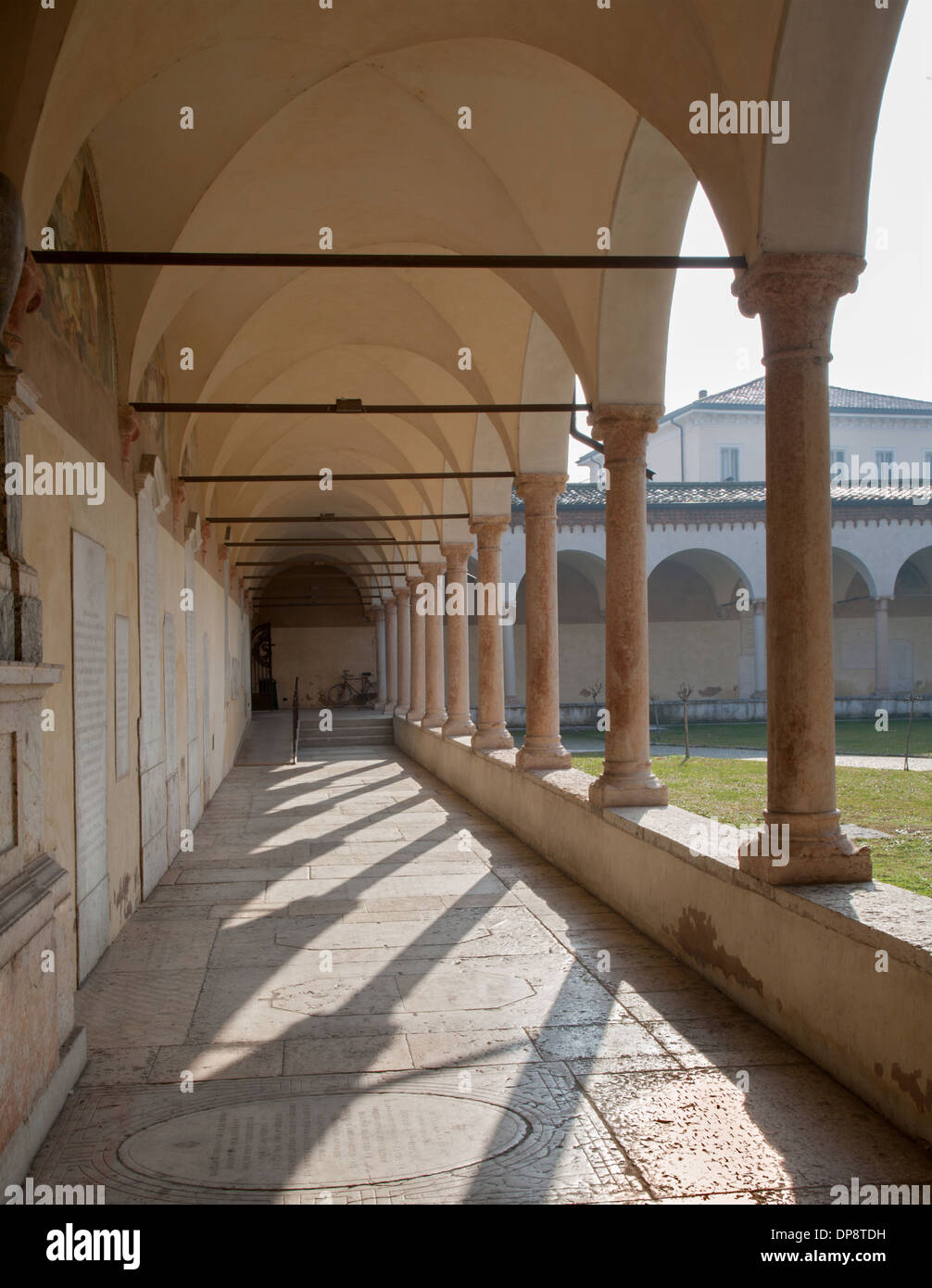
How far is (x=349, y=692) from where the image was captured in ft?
115

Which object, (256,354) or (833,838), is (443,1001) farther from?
(256,354)

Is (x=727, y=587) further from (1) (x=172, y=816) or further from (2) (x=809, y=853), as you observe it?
(2) (x=809, y=853)

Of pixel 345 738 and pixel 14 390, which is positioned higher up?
pixel 14 390

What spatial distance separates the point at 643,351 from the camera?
24.9 ft

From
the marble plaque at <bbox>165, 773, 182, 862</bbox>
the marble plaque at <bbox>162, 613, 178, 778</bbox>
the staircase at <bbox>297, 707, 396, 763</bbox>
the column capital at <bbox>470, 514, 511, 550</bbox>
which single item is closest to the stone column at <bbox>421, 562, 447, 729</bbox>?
the staircase at <bbox>297, 707, 396, 763</bbox>

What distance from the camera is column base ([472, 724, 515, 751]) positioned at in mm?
12578

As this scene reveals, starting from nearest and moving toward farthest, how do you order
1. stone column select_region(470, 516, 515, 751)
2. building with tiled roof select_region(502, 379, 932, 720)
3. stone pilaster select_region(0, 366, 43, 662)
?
stone pilaster select_region(0, 366, 43, 662)
stone column select_region(470, 516, 515, 751)
building with tiled roof select_region(502, 379, 932, 720)

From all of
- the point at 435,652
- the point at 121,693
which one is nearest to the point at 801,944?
the point at 121,693

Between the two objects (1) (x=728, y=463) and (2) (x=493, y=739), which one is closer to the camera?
(2) (x=493, y=739)

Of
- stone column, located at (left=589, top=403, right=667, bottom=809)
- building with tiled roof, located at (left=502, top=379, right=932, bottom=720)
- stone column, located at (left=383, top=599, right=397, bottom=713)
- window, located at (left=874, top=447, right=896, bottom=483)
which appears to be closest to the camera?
stone column, located at (left=589, top=403, right=667, bottom=809)

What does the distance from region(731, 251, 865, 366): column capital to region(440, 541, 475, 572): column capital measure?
11353 millimetres

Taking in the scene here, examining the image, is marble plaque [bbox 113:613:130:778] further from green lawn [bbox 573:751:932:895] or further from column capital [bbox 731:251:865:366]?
green lawn [bbox 573:751:932:895]

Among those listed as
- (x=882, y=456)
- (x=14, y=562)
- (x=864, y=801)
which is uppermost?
(x=882, y=456)

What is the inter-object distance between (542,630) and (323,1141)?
6990mm
